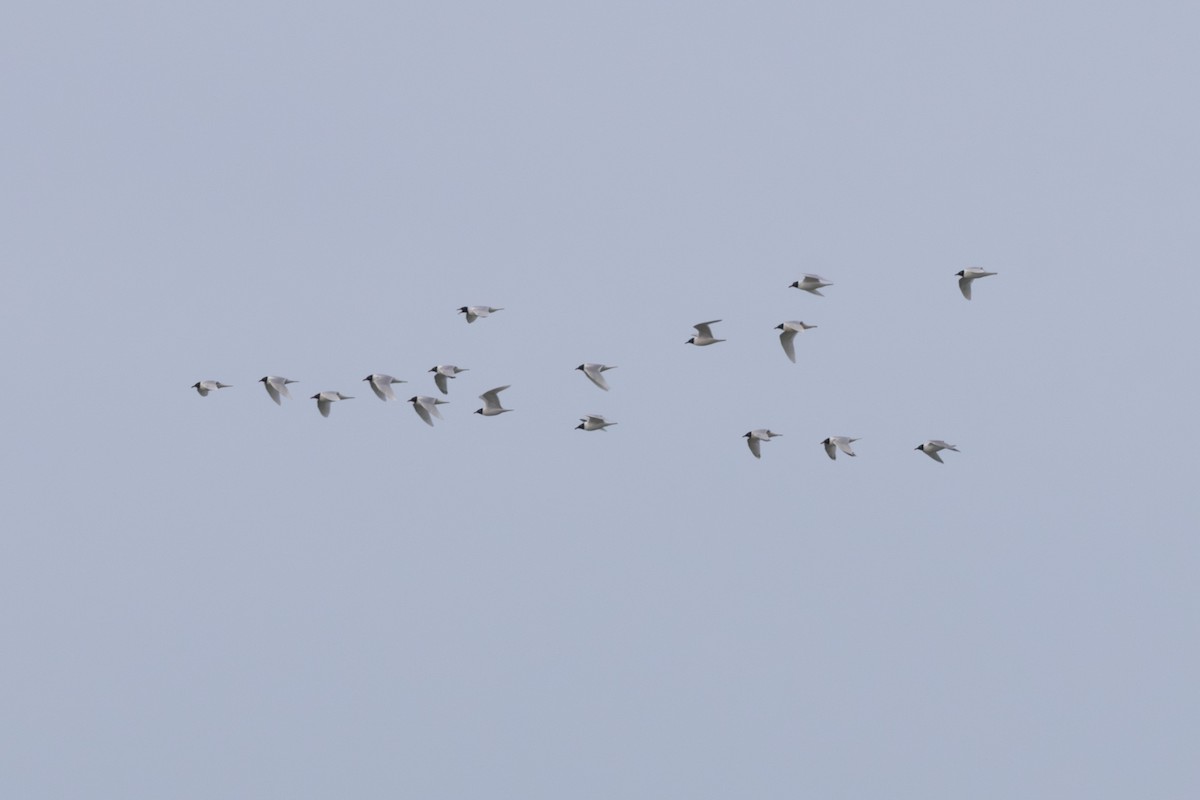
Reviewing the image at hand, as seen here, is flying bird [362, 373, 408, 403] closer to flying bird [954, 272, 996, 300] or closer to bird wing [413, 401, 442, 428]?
bird wing [413, 401, 442, 428]

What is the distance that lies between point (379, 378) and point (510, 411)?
19.0ft

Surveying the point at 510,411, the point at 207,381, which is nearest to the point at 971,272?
the point at 510,411

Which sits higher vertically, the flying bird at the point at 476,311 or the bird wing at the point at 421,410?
the flying bird at the point at 476,311

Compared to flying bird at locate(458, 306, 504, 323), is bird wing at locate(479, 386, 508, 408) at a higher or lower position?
lower

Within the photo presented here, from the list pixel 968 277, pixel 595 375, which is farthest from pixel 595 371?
pixel 968 277

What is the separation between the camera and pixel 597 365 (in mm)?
153000

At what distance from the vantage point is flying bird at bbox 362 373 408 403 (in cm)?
15588

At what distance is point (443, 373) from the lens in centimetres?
15712

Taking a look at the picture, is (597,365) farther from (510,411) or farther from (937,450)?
(937,450)

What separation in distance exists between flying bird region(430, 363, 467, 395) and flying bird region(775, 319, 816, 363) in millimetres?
12511

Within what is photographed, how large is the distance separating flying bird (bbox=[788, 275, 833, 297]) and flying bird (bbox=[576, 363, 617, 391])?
7823 mm

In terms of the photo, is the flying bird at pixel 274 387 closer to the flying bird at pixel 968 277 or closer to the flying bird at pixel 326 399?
the flying bird at pixel 326 399

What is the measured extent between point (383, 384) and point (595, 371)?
351 inches

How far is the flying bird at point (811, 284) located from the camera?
500 feet
